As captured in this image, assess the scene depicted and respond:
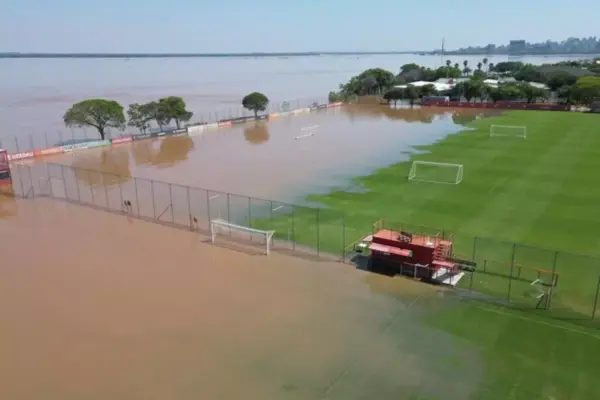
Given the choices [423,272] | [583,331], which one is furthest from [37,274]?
[583,331]

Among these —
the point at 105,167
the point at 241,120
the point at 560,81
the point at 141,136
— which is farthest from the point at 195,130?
the point at 560,81

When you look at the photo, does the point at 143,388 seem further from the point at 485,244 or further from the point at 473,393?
the point at 485,244

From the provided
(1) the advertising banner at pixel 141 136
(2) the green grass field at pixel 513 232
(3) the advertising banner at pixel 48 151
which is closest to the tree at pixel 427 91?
(2) the green grass field at pixel 513 232

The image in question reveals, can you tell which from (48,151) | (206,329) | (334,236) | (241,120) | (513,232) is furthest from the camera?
(241,120)

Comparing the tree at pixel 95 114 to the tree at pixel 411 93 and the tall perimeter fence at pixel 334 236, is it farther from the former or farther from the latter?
the tree at pixel 411 93

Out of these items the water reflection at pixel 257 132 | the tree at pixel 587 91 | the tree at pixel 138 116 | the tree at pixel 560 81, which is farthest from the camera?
the tree at pixel 560 81

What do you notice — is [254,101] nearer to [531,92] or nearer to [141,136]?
[141,136]
